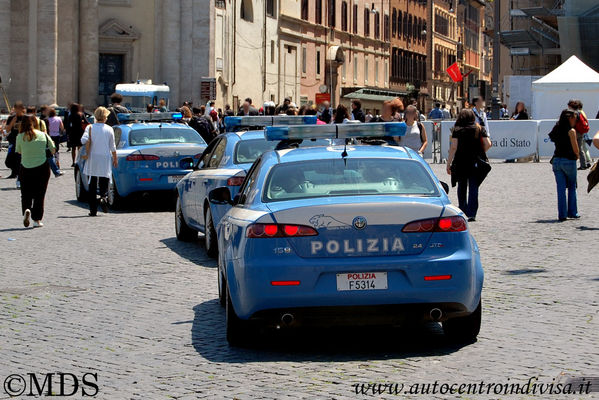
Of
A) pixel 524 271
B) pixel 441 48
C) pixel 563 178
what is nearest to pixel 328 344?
pixel 524 271

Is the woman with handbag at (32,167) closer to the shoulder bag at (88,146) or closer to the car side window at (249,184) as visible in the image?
the shoulder bag at (88,146)

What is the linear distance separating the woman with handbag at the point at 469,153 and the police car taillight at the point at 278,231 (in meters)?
9.95

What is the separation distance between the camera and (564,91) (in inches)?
1485

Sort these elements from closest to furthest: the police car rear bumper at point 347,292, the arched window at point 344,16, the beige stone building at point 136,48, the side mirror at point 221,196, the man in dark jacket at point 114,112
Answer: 1. the police car rear bumper at point 347,292
2. the side mirror at point 221,196
3. the man in dark jacket at point 114,112
4. the beige stone building at point 136,48
5. the arched window at point 344,16

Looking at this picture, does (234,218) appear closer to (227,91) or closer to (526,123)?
(526,123)

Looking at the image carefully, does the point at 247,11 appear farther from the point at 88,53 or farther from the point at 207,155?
the point at 207,155

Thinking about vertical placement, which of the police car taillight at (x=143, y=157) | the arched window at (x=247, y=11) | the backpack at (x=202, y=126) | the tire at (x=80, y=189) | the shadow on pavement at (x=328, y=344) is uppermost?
the arched window at (x=247, y=11)

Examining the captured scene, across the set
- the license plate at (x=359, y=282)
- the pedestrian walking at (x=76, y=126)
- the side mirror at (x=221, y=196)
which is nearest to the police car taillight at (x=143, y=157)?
the side mirror at (x=221, y=196)

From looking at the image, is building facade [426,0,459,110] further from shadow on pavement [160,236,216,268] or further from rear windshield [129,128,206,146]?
shadow on pavement [160,236,216,268]

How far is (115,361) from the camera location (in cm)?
798

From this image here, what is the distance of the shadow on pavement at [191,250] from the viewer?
45.2 ft

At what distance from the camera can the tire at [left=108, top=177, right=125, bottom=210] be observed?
21.4m

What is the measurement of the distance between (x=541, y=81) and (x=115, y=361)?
31231 mm

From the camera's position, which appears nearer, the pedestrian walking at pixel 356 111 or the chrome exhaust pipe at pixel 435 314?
the chrome exhaust pipe at pixel 435 314
